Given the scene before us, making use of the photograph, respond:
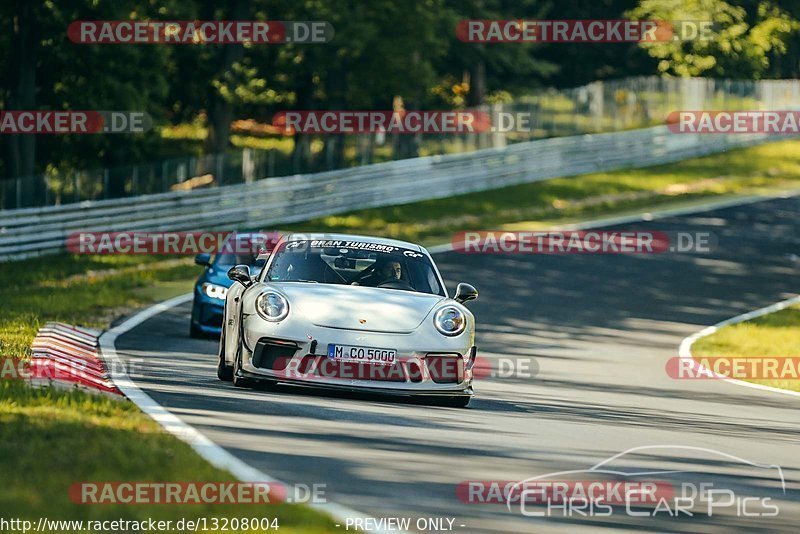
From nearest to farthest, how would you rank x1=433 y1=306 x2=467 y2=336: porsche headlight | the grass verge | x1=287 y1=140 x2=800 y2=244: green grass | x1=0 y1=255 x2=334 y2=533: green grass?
x1=0 y1=255 x2=334 y2=533: green grass, the grass verge, x1=433 y1=306 x2=467 y2=336: porsche headlight, x1=287 y1=140 x2=800 y2=244: green grass

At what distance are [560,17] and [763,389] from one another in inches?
2094

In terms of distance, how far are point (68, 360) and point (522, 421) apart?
4.27 meters

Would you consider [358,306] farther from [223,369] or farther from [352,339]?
[223,369]

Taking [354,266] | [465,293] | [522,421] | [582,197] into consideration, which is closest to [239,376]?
[354,266]

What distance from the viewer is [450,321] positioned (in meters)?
11.8

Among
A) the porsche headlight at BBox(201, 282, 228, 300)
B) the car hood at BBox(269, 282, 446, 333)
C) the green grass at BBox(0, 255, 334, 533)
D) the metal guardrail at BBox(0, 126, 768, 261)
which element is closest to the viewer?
the green grass at BBox(0, 255, 334, 533)

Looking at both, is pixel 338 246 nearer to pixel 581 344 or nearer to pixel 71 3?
pixel 581 344

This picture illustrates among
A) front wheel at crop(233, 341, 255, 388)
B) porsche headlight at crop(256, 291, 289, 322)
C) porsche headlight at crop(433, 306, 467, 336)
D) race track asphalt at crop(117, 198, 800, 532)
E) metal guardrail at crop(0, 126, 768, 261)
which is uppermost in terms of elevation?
metal guardrail at crop(0, 126, 768, 261)

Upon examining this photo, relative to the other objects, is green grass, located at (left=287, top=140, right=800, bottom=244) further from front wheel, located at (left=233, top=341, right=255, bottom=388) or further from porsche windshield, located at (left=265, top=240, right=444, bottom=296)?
front wheel, located at (left=233, top=341, right=255, bottom=388)

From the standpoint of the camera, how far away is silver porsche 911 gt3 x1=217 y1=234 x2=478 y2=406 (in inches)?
452

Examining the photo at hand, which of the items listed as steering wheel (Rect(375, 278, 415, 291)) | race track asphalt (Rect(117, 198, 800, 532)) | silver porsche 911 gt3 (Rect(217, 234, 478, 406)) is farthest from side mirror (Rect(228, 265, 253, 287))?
steering wheel (Rect(375, 278, 415, 291))

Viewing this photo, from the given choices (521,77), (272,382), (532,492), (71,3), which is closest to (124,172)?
(71,3)

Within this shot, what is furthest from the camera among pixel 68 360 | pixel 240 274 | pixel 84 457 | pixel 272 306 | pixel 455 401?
pixel 68 360

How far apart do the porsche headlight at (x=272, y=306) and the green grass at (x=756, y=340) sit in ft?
33.7
